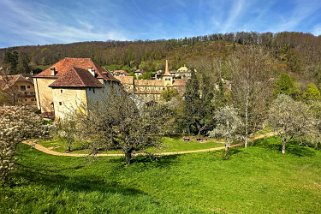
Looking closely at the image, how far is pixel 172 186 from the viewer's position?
12.4m

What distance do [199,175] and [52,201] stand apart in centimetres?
1031

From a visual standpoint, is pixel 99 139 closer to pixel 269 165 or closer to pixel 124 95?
pixel 124 95

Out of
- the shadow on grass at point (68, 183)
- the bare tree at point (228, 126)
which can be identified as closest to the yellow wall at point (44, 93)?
the bare tree at point (228, 126)

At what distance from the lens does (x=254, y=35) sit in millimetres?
142500

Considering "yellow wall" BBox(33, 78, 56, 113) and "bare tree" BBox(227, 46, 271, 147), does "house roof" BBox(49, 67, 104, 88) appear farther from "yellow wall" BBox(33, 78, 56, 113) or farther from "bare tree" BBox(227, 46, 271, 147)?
"bare tree" BBox(227, 46, 271, 147)

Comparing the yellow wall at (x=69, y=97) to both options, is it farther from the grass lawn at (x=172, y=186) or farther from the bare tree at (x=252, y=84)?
the bare tree at (x=252, y=84)

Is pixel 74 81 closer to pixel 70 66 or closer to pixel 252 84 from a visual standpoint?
pixel 70 66

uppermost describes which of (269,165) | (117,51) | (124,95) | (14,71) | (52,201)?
(117,51)

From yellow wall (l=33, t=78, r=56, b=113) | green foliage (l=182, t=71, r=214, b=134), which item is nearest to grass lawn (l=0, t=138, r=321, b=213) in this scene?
green foliage (l=182, t=71, r=214, b=134)

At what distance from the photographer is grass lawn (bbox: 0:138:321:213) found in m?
6.32

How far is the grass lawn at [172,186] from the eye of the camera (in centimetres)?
632

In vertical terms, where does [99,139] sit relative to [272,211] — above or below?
above

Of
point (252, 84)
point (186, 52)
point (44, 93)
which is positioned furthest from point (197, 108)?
point (186, 52)

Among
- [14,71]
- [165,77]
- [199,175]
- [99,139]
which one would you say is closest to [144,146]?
[99,139]
